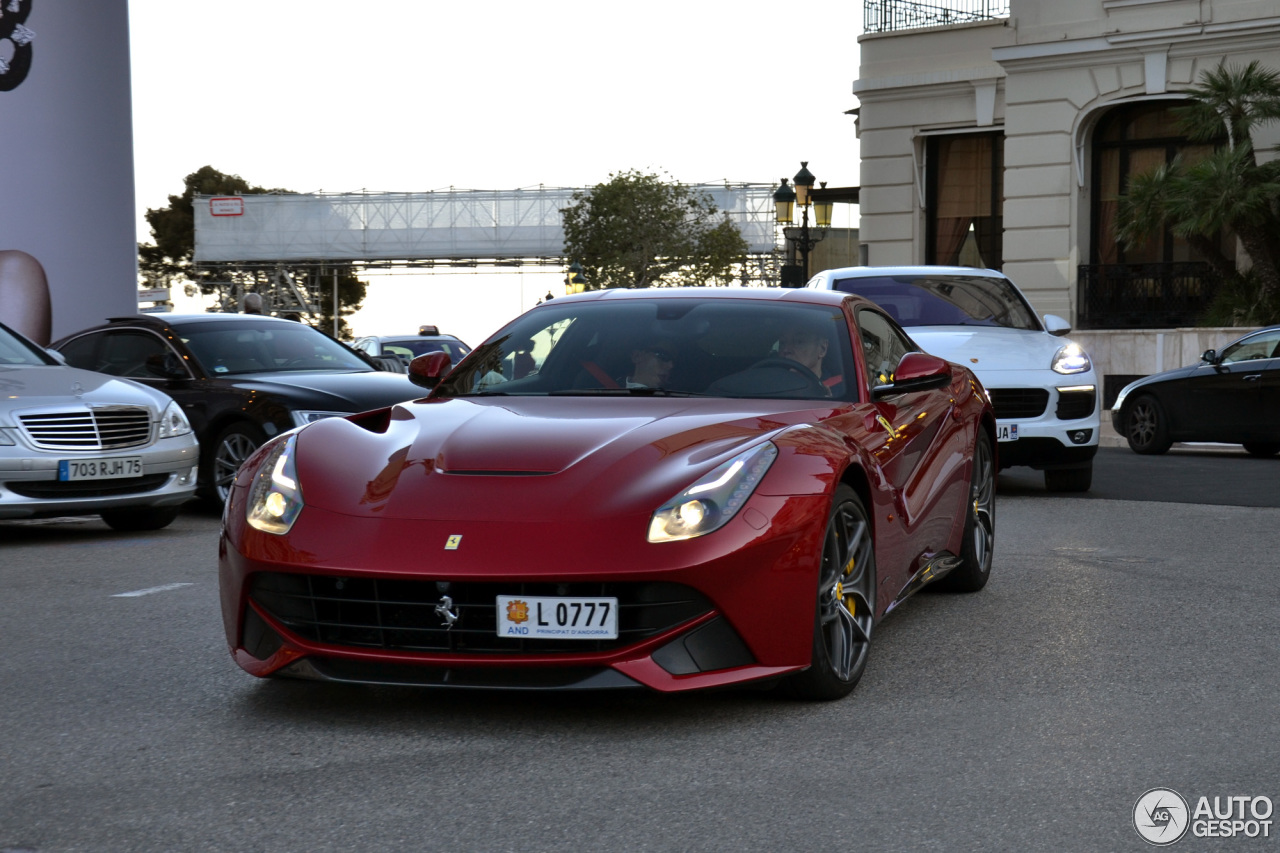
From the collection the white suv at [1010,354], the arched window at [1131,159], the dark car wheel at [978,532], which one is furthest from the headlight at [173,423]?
the arched window at [1131,159]

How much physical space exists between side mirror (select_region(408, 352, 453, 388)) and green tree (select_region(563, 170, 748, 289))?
48.5 m

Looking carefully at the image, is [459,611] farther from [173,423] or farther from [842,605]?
[173,423]

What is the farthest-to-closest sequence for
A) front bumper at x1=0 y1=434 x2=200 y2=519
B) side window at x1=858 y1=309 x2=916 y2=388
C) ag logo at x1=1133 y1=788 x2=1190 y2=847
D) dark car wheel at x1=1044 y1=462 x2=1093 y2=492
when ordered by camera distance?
dark car wheel at x1=1044 y1=462 x2=1093 y2=492
front bumper at x1=0 y1=434 x2=200 y2=519
side window at x1=858 y1=309 x2=916 y2=388
ag logo at x1=1133 y1=788 x2=1190 y2=847

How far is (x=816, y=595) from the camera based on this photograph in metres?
4.64

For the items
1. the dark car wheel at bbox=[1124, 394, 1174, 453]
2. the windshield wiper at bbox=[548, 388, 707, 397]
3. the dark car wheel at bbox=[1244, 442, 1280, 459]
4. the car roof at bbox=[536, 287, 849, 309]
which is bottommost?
the dark car wheel at bbox=[1244, 442, 1280, 459]

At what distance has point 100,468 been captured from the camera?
971 cm

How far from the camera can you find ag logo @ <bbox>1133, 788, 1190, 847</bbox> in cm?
359

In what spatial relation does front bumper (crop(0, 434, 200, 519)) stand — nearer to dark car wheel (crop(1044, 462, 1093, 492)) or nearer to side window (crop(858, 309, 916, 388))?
side window (crop(858, 309, 916, 388))

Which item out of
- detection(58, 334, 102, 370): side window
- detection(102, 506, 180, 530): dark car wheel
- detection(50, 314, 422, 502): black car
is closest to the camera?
detection(102, 506, 180, 530): dark car wheel

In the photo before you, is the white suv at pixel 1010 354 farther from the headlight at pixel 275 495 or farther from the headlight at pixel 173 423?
the headlight at pixel 275 495

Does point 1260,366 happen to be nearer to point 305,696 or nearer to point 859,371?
point 859,371

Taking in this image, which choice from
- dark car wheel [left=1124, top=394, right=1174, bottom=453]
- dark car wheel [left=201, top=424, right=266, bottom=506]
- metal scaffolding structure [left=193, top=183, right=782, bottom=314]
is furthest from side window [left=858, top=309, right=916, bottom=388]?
metal scaffolding structure [left=193, top=183, right=782, bottom=314]

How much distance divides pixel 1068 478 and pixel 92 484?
7.00m

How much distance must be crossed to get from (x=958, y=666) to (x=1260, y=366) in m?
11.8
